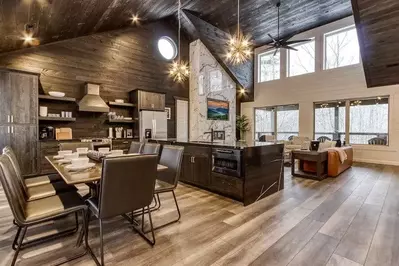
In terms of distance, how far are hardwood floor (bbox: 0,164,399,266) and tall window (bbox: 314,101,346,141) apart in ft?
14.9

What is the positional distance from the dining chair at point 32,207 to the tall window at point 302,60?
875 cm

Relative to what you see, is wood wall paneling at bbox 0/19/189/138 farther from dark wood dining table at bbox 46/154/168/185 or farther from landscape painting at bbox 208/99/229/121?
dark wood dining table at bbox 46/154/168/185

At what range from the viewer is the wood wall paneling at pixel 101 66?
201 inches

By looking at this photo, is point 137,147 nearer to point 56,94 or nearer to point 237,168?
point 237,168

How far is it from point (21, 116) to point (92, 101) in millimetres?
1514

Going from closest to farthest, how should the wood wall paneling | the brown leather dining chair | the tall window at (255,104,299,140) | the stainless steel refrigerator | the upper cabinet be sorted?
1. the brown leather dining chair
2. the wood wall paneling
3. the stainless steel refrigerator
4. the upper cabinet
5. the tall window at (255,104,299,140)

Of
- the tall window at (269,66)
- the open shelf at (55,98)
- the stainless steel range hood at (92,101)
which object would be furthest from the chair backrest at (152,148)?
the tall window at (269,66)

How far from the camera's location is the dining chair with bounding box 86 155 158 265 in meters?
1.65

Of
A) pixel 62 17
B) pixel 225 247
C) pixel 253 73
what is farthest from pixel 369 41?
pixel 62 17

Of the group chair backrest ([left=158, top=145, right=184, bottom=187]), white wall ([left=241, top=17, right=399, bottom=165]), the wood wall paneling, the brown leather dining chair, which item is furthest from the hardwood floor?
white wall ([left=241, top=17, right=399, bottom=165])

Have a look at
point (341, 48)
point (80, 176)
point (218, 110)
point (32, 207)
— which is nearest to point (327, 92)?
point (341, 48)

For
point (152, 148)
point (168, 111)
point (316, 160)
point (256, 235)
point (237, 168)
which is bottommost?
point (256, 235)

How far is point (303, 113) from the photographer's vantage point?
8.21 meters

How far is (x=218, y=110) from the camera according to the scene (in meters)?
8.41
